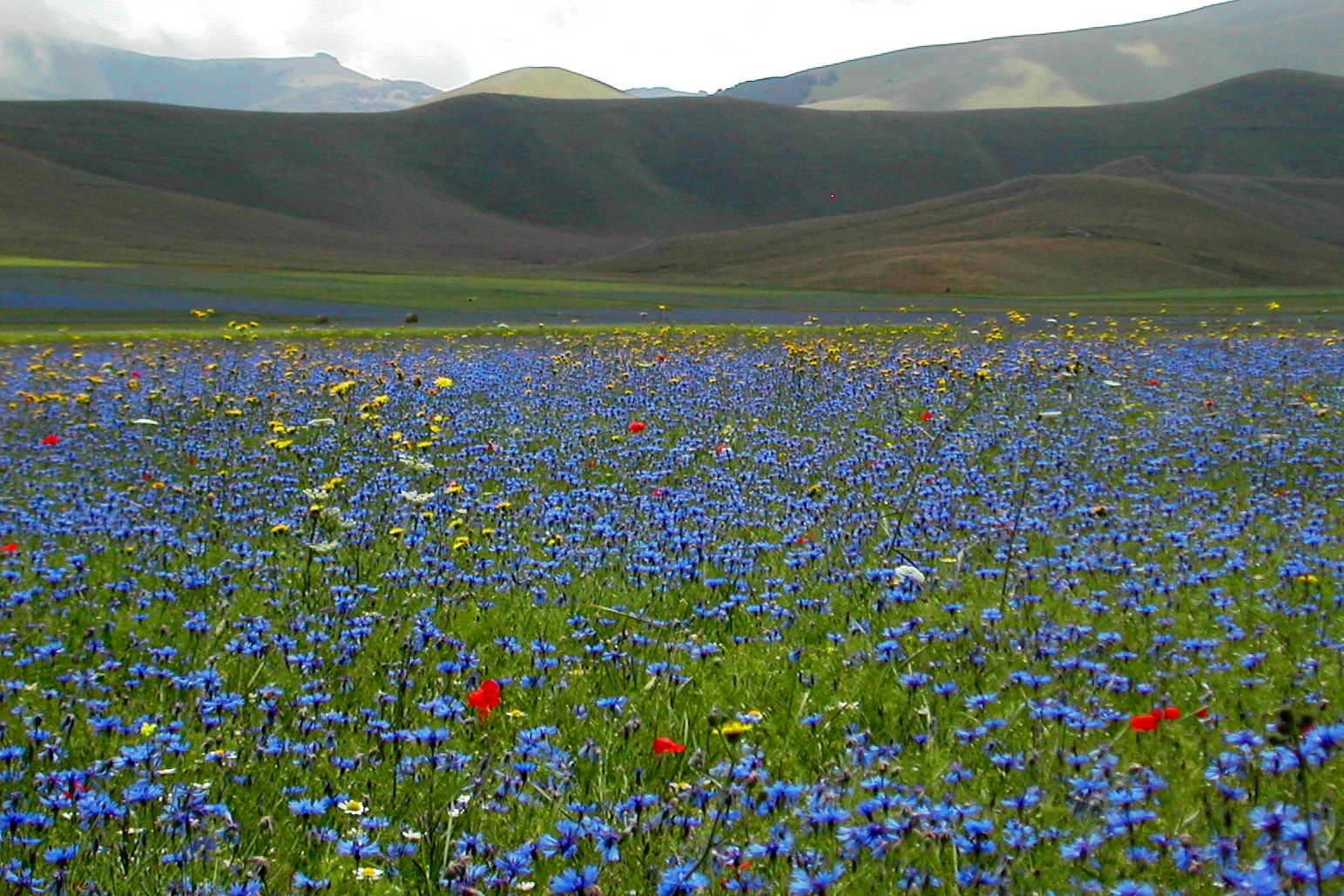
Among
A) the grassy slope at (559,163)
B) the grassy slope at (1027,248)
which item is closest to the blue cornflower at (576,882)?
the grassy slope at (1027,248)

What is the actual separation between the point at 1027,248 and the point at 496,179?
4746 inches

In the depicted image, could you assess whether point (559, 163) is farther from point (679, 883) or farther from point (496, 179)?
point (679, 883)

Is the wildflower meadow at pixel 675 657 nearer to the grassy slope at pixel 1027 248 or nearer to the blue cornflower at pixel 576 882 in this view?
the blue cornflower at pixel 576 882

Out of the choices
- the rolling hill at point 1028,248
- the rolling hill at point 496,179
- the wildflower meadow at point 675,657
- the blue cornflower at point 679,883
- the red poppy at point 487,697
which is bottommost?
the wildflower meadow at point 675,657

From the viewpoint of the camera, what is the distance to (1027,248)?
82.5 metres

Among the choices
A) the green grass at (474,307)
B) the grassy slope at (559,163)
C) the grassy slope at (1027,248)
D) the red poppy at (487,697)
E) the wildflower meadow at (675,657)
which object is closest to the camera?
the wildflower meadow at (675,657)

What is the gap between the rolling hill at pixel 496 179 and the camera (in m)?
137

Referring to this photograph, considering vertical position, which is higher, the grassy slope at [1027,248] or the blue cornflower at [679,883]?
the grassy slope at [1027,248]

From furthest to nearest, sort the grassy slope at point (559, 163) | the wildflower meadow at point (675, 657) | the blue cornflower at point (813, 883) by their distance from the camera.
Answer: the grassy slope at point (559, 163) < the wildflower meadow at point (675, 657) < the blue cornflower at point (813, 883)

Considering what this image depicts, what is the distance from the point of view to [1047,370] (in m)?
13.8

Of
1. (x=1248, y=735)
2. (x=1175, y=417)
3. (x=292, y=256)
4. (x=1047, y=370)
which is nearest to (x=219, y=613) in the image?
(x=1248, y=735)

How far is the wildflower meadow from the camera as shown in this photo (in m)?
2.85

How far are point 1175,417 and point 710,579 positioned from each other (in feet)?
23.2

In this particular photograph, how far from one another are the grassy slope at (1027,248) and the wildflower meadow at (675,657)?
5528 centimetres
